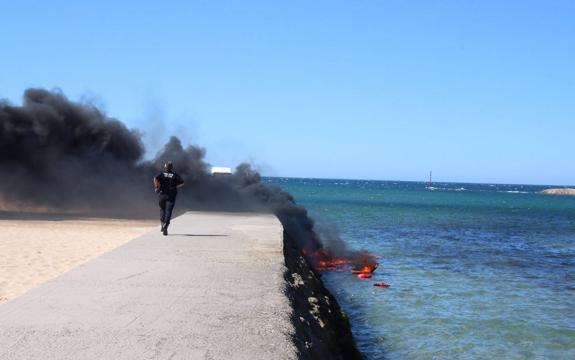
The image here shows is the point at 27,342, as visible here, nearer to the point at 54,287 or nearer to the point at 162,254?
the point at 54,287

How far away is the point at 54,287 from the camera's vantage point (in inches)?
287

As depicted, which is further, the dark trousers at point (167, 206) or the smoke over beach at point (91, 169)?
the smoke over beach at point (91, 169)

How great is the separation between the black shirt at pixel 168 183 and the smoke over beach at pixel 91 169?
10676 mm

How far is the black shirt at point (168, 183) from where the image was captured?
13656 millimetres

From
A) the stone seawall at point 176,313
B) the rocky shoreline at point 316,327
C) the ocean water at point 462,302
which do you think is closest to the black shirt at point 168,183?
the stone seawall at point 176,313

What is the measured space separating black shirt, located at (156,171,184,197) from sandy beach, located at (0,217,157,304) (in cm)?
185

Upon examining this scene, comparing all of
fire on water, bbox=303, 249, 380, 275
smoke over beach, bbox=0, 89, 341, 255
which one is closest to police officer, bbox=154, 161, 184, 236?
fire on water, bbox=303, 249, 380, 275

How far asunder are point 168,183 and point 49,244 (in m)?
3.40

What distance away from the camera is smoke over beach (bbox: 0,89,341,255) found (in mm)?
26266

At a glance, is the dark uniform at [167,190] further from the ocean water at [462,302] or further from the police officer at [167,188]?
the ocean water at [462,302]

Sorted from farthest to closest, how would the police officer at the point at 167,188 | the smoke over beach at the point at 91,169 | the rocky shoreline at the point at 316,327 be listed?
the smoke over beach at the point at 91,169
the police officer at the point at 167,188
the rocky shoreline at the point at 316,327

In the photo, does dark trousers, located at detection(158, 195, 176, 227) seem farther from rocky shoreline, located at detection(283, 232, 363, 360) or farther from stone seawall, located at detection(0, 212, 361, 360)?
rocky shoreline, located at detection(283, 232, 363, 360)

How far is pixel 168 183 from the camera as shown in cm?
1372

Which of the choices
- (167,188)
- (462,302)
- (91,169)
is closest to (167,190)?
(167,188)
